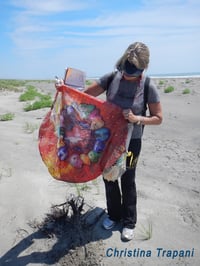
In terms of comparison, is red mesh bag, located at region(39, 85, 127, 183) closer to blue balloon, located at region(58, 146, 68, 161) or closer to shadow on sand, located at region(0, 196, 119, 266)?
blue balloon, located at region(58, 146, 68, 161)

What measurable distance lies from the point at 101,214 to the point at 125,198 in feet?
1.78

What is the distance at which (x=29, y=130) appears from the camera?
7.92m

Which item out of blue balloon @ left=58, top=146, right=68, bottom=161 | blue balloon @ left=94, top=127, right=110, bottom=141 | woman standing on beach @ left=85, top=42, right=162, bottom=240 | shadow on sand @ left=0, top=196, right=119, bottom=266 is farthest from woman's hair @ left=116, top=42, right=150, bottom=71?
shadow on sand @ left=0, top=196, right=119, bottom=266

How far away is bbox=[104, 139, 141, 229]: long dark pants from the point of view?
3289 millimetres

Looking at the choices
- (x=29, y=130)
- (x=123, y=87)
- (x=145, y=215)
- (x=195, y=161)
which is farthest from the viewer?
(x=29, y=130)

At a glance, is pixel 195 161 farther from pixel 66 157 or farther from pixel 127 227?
pixel 66 157

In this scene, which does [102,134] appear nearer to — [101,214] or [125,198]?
[125,198]

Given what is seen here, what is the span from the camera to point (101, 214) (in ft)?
12.5

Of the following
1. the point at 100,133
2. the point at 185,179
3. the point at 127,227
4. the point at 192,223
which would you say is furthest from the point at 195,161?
the point at 100,133

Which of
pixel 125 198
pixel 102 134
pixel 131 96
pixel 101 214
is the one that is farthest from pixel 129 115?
pixel 101 214

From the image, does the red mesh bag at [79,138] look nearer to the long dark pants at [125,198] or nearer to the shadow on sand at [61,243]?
the long dark pants at [125,198]

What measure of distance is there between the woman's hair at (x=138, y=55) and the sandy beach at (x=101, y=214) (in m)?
1.74

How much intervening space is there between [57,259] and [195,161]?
335 centimetres

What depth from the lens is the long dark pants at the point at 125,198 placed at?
10.8 feet
